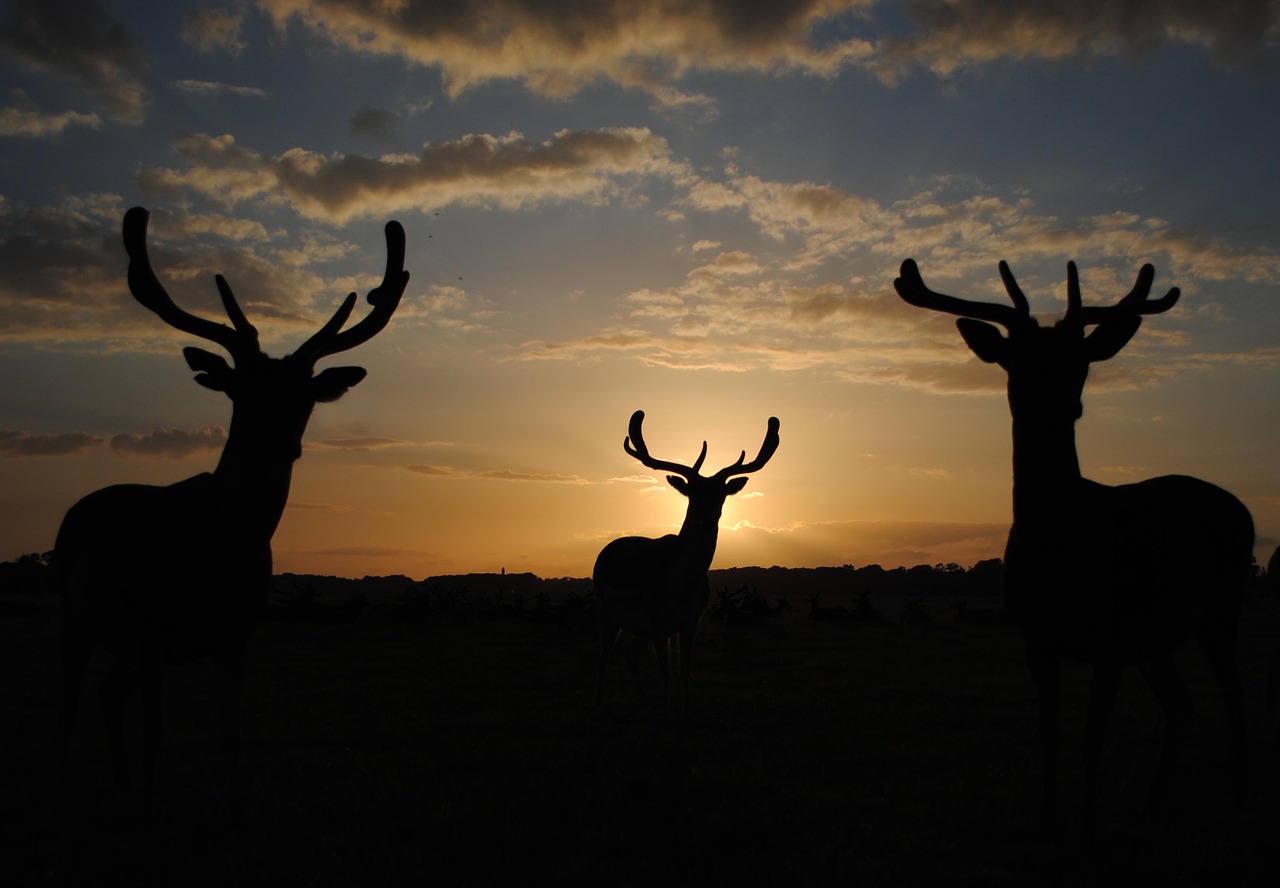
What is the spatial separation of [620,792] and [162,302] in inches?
206

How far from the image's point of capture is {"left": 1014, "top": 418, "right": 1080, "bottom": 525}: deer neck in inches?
244

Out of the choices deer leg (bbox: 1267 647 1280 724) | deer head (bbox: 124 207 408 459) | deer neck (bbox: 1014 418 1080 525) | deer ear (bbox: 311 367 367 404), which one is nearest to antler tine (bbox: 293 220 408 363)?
deer head (bbox: 124 207 408 459)

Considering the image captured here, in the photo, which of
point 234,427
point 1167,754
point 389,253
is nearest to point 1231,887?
point 1167,754

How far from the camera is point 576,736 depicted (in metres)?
9.95

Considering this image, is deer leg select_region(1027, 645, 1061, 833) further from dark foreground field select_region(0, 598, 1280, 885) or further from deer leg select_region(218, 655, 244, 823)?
deer leg select_region(218, 655, 244, 823)

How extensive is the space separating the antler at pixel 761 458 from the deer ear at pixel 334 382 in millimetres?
5746

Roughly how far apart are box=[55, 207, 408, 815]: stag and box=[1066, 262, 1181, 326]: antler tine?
5284 mm

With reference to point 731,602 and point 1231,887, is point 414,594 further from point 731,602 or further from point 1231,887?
point 1231,887

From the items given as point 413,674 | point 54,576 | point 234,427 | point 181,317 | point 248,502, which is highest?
point 181,317

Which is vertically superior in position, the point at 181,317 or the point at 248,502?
the point at 181,317

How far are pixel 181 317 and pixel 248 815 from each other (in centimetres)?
373

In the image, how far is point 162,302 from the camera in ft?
21.8

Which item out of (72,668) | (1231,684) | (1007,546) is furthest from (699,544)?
(72,668)

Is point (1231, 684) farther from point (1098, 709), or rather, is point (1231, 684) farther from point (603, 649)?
point (603, 649)
